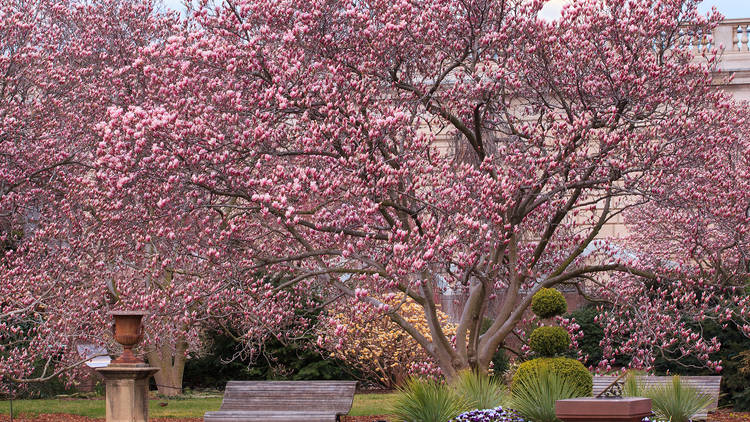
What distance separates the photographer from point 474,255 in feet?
35.0

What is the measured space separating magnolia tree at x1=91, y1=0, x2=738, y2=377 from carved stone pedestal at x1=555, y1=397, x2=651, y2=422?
248 cm

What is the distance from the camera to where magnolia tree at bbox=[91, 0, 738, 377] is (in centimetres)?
1073

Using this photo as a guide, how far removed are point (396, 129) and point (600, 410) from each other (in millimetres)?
4695

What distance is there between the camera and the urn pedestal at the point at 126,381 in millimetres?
11266

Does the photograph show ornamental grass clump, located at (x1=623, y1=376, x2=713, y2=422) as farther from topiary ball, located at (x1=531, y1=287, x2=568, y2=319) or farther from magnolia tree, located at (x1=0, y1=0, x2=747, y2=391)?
topiary ball, located at (x1=531, y1=287, x2=568, y2=319)

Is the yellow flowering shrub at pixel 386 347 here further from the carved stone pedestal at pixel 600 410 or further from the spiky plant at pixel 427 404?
the carved stone pedestal at pixel 600 410

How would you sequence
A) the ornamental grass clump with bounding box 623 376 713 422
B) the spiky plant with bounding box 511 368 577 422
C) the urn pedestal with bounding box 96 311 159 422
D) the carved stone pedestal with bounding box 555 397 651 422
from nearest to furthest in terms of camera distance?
the carved stone pedestal with bounding box 555 397 651 422 → the spiky plant with bounding box 511 368 577 422 → the ornamental grass clump with bounding box 623 376 713 422 → the urn pedestal with bounding box 96 311 159 422

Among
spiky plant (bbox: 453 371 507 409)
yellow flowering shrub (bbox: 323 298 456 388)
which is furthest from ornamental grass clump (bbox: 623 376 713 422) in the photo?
yellow flowering shrub (bbox: 323 298 456 388)

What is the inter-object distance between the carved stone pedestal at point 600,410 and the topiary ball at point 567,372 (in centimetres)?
215

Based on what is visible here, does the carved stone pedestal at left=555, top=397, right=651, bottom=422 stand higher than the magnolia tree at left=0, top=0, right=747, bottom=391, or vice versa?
the magnolia tree at left=0, top=0, right=747, bottom=391

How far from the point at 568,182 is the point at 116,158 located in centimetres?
573

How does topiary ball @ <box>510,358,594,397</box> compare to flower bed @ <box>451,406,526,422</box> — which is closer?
flower bed @ <box>451,406,526,422</box>

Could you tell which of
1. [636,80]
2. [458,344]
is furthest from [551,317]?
[636,80]

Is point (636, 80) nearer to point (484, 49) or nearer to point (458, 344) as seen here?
point (484, 49)
